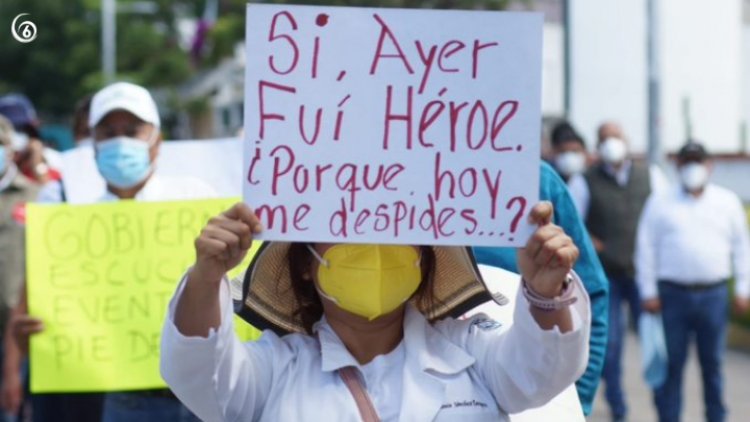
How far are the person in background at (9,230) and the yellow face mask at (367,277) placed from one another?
3.89 m

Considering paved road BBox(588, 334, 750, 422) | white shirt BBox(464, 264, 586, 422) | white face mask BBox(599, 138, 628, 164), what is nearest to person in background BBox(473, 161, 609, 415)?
white shirt BBox(464, 264, 586, 422)

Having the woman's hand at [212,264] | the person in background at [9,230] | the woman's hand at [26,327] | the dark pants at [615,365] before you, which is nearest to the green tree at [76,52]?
the dark pants at [615,365]

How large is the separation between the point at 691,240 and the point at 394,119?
6.29 m

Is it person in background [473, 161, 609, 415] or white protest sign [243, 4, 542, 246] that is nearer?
white protest sign [243, 4, 542, 246]

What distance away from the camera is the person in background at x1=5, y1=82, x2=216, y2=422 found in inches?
202

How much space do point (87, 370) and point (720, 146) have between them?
2201 centimetres

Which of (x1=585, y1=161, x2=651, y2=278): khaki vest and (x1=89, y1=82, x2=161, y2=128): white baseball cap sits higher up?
(x1=89, y1=82, x2=161, y2=128): white baseball cap

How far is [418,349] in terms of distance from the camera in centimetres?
312

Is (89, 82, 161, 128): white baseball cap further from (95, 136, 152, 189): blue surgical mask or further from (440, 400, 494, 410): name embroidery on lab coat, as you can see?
(440, 400, 494, 410): name embroidery on lab coat

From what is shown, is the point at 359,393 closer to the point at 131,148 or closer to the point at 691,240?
the point at 131,148

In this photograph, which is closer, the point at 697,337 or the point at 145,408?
the point at 145,408

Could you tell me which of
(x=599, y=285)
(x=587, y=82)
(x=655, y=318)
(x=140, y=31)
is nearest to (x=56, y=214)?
(x=599, y=285)

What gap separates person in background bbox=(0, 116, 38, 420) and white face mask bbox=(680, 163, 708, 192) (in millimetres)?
4042

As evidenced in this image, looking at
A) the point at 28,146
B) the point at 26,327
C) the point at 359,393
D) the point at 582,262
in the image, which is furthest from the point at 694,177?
the point at 359,393
